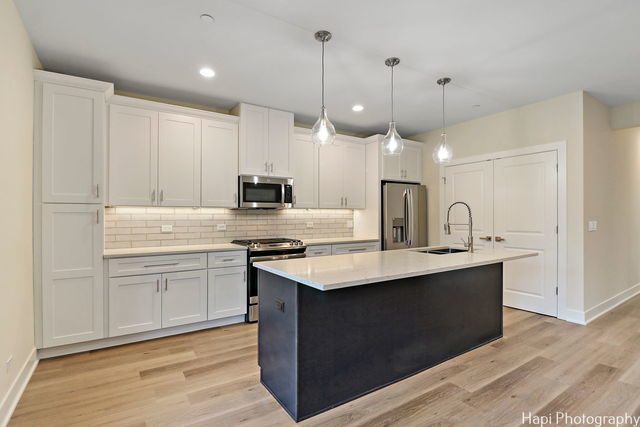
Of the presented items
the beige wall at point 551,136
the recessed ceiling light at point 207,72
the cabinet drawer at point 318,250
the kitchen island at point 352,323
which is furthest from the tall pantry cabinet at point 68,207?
the beige wall at point 551,136

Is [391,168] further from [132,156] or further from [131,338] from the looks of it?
[131,338]

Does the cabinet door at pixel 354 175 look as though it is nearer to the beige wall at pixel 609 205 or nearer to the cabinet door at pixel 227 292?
the cabinet door at pixel 227 292

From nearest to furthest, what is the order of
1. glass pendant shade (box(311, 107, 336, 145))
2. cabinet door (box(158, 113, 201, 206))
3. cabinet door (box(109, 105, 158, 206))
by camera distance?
glass pendant shade (box(311, 107, 336, 145)) < cabinet door (box(109, 105, 158, 206)) < cabinet door (box(158, 113, 201, 206))

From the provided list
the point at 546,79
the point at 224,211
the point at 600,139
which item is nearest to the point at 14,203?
the point at 224,211

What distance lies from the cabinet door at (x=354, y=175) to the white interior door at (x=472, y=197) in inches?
51.2

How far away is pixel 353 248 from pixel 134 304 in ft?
8.86

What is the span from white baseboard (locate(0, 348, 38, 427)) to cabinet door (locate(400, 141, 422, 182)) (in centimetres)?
472

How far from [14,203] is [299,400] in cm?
234

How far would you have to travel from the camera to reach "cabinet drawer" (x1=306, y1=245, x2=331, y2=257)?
4145mm

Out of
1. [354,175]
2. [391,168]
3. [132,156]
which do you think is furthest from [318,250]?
[132,156]

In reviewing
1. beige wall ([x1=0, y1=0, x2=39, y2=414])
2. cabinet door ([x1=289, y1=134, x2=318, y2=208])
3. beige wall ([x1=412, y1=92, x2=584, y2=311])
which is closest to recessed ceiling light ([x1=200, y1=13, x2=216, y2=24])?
beige wall ([x1=0, y1=0, x2=39, y2=414])

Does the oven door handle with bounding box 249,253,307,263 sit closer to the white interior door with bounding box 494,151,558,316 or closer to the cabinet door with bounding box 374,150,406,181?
the cabinet door with bounding box 374,150,406,181

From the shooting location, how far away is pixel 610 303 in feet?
13.5

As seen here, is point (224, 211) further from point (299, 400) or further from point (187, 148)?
point (299, 400)
